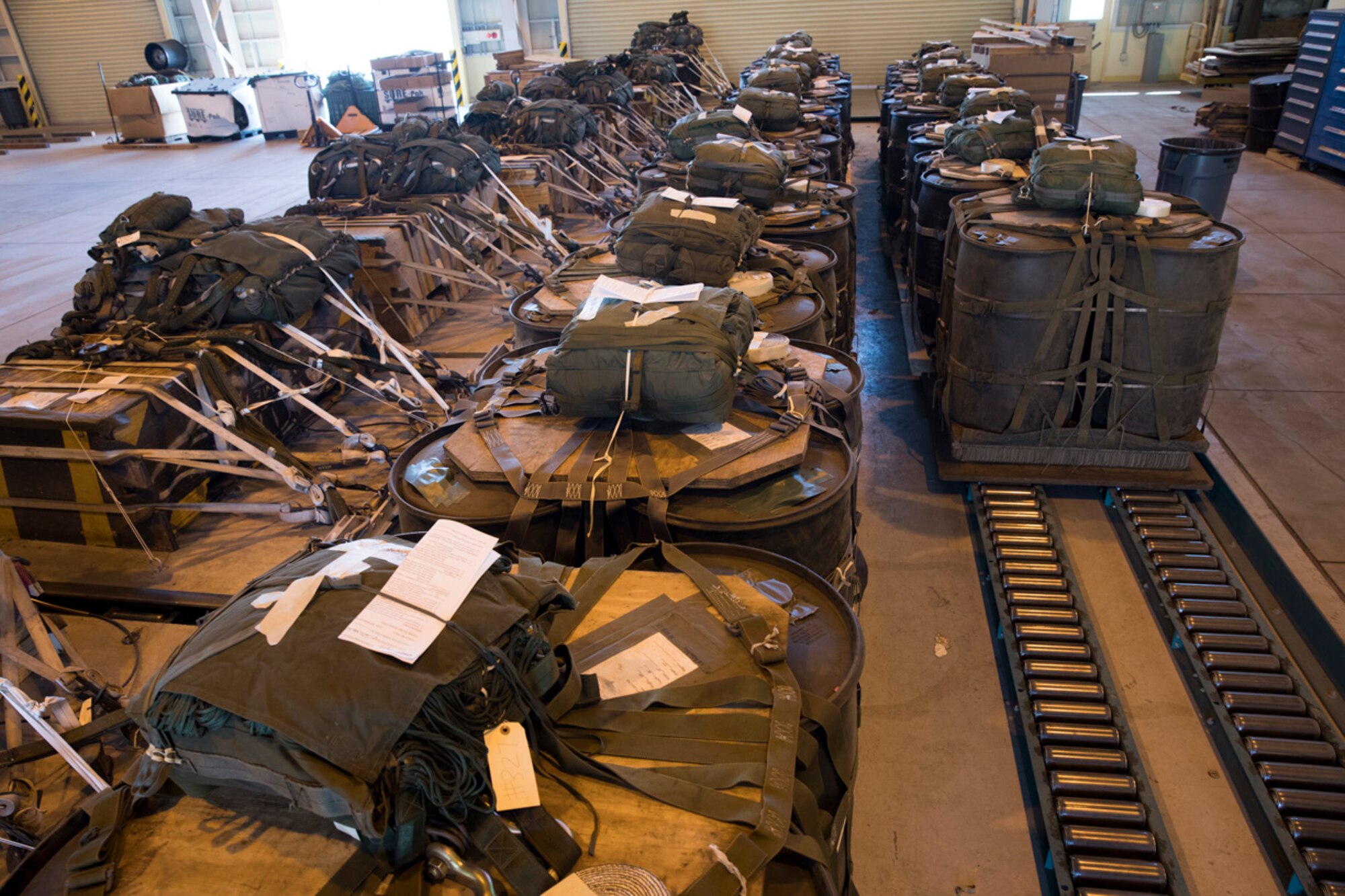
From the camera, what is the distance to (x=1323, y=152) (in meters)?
11.1

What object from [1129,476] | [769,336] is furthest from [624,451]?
[1129,476]

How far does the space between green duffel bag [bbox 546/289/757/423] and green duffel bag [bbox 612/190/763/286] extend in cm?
107

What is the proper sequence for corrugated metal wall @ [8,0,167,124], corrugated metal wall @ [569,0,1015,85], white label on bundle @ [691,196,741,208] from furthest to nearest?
1. corrugated metal wall @ [8,0,167,124]
2. corrugated metal wall @ [569,0,1015,85]
3. white label on bundle @ [691,196,741,208]

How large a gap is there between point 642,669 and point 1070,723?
6.79ft

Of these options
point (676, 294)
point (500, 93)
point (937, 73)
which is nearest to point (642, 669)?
point (676, 294)

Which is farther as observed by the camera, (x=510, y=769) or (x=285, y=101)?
(x=285, y=101)

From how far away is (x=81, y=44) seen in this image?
21.3m

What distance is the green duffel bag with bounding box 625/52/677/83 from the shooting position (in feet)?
45.6

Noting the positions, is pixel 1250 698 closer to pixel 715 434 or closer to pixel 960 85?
pixel 715 434

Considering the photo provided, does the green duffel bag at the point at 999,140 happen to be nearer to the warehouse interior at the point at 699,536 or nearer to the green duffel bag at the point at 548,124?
the warehouse interior at the point at 699,536

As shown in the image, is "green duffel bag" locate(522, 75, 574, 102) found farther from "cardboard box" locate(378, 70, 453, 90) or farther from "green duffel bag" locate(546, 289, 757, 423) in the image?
"green duffel bag" locate(546, 289, 757, 423)

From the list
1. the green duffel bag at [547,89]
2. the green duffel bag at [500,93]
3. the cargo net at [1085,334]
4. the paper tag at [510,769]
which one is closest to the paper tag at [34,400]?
the paper tag at [510,769]

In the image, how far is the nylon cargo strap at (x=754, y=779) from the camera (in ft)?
4.91

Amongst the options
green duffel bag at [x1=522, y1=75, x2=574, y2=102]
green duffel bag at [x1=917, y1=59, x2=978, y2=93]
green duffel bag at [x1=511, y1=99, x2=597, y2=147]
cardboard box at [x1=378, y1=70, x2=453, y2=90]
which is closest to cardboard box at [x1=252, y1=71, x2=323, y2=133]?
cardboard box at [x1=378, y1=70, x2=453, y2=90]
